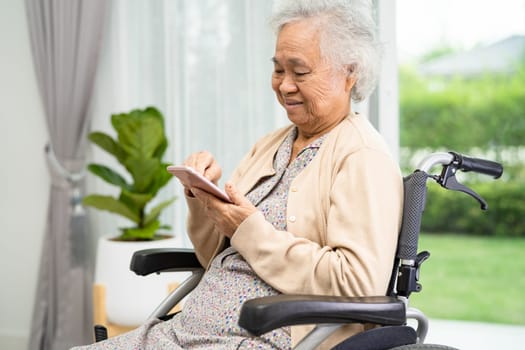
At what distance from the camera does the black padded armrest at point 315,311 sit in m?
1.23

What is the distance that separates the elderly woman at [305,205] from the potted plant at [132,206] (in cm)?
93

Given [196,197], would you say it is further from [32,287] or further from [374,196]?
[32,287]

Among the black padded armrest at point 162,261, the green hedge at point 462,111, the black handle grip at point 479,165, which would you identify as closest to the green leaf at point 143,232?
the black padded armrest at point 162,261

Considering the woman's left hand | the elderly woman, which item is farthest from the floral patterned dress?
the woman's left hand

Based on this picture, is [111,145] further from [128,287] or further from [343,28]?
[343,28]

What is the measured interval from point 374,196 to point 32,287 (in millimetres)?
2422

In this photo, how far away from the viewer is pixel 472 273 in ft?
21.6

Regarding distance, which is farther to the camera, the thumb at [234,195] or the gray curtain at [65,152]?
the gray curtain at [65,152]

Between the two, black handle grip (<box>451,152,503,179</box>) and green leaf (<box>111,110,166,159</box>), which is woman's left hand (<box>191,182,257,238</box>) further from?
green leaf (<box>111,110,166,159</box>)

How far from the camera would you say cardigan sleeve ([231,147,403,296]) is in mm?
1438

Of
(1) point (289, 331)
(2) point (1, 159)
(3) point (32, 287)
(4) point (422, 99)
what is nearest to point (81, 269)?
(3) point (32, 287)

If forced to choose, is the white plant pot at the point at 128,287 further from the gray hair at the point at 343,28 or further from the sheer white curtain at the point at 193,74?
the gray hair at the point at 343,28

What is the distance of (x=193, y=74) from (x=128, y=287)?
3.04 ft

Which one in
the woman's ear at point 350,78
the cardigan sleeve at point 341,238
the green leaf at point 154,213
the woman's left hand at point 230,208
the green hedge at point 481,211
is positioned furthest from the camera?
the green hedge at point 481,211
